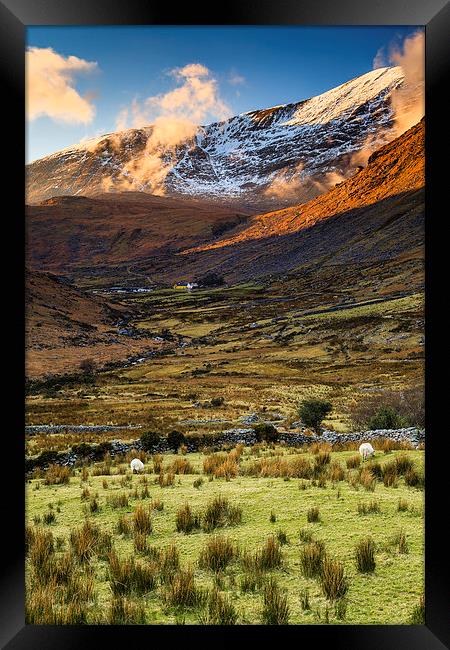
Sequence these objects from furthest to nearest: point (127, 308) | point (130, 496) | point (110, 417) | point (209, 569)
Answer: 1. point (127, 308)
2. point (110, 417)
3. point (130, 496)
4. point (209, 569)

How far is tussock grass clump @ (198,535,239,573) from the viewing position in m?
3.54

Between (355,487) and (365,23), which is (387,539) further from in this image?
(365,23)

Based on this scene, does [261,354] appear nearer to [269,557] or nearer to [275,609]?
[269,557]

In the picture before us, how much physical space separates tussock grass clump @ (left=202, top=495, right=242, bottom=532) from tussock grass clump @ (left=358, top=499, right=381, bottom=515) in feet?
3.33

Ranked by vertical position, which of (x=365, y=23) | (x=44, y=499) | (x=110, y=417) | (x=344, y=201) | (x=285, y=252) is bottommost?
(x=110, y=417)

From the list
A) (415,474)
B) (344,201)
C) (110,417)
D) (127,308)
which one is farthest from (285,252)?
(415,474)

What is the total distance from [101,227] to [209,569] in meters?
108

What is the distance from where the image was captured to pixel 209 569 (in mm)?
3506

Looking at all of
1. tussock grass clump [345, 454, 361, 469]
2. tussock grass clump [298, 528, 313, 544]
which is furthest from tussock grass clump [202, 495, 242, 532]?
tussock grass clump [345, 454, 361, 469]

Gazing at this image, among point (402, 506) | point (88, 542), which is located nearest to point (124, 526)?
point (88, 542)

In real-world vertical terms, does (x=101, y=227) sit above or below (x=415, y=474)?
above

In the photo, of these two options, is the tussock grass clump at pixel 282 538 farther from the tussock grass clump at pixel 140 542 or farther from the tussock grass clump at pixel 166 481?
the tussock grass clump at pixel 166 481

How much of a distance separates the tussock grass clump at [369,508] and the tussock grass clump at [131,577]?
1.78 metres

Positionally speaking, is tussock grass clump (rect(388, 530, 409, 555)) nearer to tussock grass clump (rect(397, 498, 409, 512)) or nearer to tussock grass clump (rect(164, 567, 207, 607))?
tussock grass clump (rect(397, 498, 409, 512))
